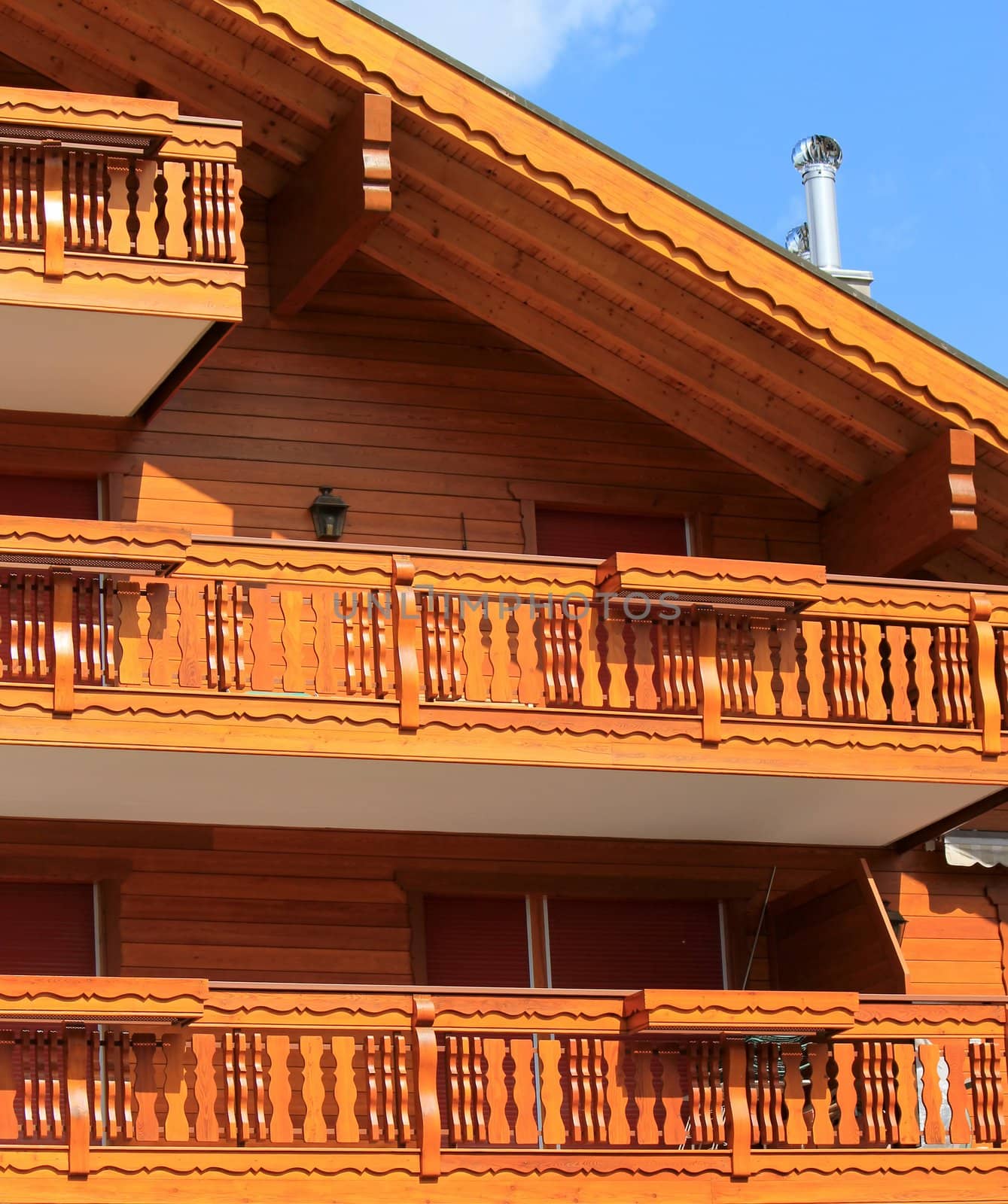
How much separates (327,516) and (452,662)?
227 centimetres

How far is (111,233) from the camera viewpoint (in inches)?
605

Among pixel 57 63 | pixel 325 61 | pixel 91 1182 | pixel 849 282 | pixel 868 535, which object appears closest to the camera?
pixel 91 1182

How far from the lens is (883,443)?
57.4 ft

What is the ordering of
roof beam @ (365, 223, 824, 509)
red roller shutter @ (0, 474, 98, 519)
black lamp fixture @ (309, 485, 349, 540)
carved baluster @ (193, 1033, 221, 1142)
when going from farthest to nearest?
1. roof beam @ (365, 223, 824, 509)
2. black lamp fixture @ (309, 485, 349, 540)
3. red roller shutter @ (0, 474, 98, 519)
4. carved baluster @ (193, 1033, 221, 1142)

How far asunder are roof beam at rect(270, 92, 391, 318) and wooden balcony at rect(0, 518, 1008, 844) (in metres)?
2.47

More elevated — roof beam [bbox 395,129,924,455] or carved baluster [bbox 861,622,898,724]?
roof beam [bbox 395,129,924,455]

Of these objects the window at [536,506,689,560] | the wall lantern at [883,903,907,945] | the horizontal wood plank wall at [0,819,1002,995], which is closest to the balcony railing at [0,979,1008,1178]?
the horizontal wood plank wall at [0,819,1002,995]

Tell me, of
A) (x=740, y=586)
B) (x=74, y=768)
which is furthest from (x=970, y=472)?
(x=74, y=768)

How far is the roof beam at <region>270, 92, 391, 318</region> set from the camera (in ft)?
52.1

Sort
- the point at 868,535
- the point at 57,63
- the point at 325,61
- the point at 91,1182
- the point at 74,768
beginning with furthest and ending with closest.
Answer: the point at 868,535 < the point at 57,63 < the point at 325,61 < the point at 74,768 < the point at 91,1182

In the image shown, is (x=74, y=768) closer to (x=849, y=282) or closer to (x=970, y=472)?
(x=970, y=472)

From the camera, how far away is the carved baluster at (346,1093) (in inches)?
544

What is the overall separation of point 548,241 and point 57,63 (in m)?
3.73

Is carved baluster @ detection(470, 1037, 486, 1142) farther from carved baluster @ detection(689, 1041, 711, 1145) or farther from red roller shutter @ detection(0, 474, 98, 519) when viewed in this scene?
red roller shutter @ detection(0, 474, 98, 519)
